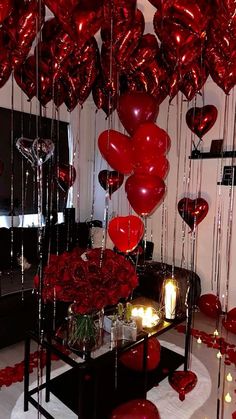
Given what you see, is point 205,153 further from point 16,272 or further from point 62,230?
point 16,272

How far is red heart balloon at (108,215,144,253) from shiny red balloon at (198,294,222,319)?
44.7 inches

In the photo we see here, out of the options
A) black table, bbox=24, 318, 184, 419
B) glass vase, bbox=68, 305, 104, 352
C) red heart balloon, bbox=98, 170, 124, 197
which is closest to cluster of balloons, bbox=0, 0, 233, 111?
red heart balloon, bbox=98, 170, 124, 197

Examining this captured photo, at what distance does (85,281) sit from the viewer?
49.6 inches

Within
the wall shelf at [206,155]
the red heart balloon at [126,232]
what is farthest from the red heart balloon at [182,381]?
the wall shelf at [206,155]

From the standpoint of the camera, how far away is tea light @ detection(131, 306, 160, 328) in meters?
1.70

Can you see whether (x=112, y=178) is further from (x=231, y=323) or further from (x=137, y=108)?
(x=231, y=323)

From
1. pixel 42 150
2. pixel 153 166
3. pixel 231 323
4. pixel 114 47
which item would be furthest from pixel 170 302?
pixel 42 150

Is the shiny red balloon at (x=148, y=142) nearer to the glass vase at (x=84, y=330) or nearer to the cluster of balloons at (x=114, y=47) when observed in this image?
the cluster of balloons at (x=114, y=47)

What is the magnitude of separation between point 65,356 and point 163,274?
1.60m

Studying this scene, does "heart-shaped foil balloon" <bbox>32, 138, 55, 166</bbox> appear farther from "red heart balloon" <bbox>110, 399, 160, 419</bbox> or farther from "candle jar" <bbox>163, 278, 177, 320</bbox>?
"red heart balloon" <bbox>110, 399, 160, 419</bbox>

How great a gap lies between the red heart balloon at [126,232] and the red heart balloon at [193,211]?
0.67m

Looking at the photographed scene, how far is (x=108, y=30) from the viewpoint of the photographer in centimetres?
144

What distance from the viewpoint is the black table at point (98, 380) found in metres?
1.32

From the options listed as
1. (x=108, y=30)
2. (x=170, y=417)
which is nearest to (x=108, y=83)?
(x=108, y=30)
